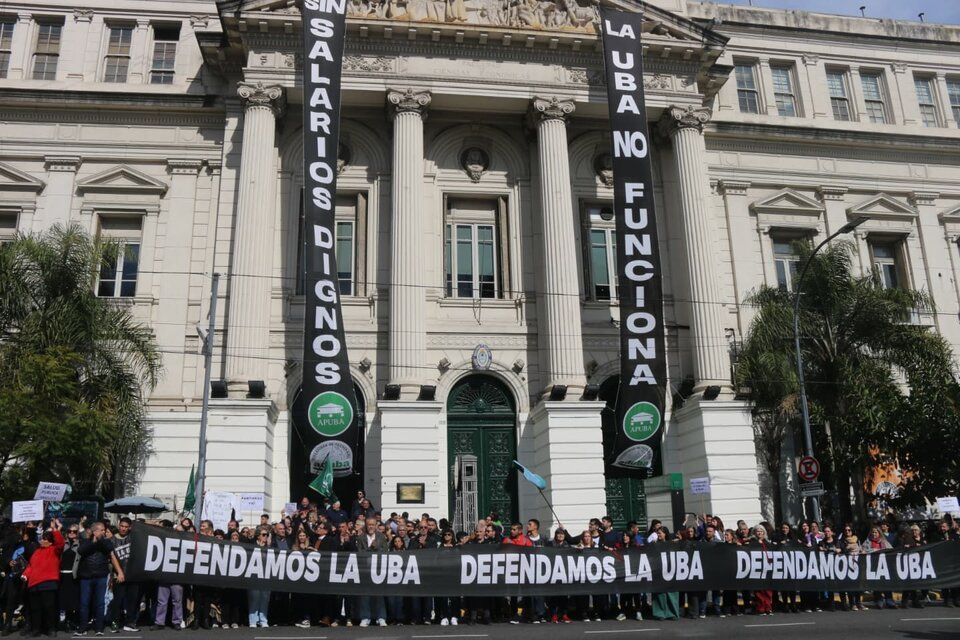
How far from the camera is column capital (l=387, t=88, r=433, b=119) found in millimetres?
23719

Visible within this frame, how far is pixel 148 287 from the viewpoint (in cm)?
2378

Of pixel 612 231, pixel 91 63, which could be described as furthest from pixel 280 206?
pixel 612 231

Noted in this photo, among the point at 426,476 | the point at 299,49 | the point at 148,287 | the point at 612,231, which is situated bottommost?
the point at 426,476

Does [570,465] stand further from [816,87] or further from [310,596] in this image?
[816,87]

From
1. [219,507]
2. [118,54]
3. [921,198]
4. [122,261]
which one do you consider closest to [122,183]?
[122,261]

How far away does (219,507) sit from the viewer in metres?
19.1

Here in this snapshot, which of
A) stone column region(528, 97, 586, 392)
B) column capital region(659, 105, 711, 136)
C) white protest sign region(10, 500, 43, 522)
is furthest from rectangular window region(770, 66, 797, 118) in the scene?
white protest sign region(10, 500, 43, 522)

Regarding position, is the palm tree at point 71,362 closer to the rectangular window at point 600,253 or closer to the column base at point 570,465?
the column base at point 570,465

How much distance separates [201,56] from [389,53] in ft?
22.5

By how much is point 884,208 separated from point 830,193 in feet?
7.52

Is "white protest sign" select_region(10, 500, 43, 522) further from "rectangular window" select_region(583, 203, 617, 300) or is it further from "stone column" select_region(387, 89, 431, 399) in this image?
"rectangular window" select_region(583, 203, 617, 300)

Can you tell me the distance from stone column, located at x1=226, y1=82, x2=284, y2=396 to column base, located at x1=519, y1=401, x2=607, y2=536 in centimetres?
805

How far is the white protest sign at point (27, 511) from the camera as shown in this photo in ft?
46.1

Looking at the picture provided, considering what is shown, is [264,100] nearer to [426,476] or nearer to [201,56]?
[201,56]
